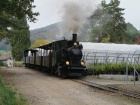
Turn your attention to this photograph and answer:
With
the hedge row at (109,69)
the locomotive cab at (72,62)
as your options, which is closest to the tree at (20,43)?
the hedge row at (109,69)

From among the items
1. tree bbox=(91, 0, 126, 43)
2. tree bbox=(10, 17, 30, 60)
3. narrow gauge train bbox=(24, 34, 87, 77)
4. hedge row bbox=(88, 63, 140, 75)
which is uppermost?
tree bbox=(91, 0, 126, 43)

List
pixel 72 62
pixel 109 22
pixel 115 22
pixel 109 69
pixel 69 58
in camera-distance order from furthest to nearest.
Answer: pixel 115 22 < pixel 109 22 < pixel 109 69 < pixel 72 62 < pixel 69 58

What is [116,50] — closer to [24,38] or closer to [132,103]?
[132,103]

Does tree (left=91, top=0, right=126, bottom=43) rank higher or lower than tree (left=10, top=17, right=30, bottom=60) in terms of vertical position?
higher

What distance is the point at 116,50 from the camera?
4028 centimetres

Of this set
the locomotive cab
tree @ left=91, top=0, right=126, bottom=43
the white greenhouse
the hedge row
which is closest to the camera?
the locomotive cab

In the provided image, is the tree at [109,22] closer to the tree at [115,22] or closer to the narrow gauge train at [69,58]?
the tree at [115,22]

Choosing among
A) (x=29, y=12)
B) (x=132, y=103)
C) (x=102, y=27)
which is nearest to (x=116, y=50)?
(x=29, y=12)

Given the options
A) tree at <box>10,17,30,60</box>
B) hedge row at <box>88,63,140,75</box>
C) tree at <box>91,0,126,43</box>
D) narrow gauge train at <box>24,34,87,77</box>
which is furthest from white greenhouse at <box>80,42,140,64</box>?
tree at <box>10,17,30,60</box>

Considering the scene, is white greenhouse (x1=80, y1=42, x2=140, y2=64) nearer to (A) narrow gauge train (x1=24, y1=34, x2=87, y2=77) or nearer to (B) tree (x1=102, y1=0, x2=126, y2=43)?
(A) narrow gauge train (x1=24, y1=34, x2=87, y2=77)

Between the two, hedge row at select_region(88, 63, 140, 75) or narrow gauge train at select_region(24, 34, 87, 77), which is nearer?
narrow gauge train at select_region(24, 34, 87, 77)

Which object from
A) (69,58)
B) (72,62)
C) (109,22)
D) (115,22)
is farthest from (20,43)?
(69,58)

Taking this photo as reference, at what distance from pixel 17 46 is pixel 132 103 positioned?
7636 cm

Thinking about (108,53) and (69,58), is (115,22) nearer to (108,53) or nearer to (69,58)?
(108,53)
